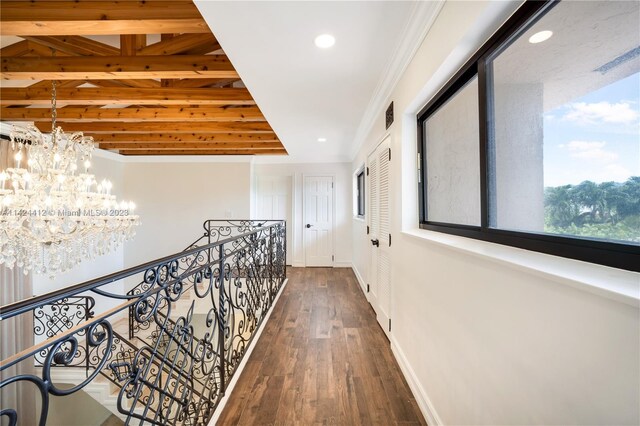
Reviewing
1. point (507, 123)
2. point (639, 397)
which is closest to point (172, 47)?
point (507, 123)

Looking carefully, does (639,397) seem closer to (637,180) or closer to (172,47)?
(637,180)

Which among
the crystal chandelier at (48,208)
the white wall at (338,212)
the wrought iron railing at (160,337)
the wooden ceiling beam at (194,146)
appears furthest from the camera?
the white wall at (338,212)

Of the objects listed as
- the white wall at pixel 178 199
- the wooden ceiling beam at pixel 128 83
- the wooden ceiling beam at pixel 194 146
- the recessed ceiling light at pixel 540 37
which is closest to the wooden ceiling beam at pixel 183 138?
the wooden ceiling beam at pixel 194 146

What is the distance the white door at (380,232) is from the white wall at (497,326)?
0.53 meters

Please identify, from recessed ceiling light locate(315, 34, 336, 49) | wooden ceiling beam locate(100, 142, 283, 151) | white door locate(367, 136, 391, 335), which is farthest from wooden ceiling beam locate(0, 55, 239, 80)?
wooden ceiling beam locate(100, 142, 283, 151)

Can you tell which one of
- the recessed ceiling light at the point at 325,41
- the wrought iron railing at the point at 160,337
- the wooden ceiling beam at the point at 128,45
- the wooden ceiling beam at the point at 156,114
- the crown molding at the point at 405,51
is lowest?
the wrought iron railing at the point at 160,337

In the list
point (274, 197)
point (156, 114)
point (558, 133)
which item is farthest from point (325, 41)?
point (274, 197)

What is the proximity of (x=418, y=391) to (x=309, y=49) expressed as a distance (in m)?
2.34

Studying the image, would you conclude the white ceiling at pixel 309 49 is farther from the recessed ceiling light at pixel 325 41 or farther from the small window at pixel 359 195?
the small window at pixel 359 195

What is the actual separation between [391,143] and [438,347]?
5.33 feet

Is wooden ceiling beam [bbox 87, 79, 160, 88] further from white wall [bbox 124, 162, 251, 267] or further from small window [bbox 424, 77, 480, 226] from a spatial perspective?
small window [bbox 424, 77, 480, 226]

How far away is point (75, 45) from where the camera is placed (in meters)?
2.50

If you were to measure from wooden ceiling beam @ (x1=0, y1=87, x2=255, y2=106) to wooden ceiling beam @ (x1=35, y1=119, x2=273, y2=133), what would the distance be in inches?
40.3

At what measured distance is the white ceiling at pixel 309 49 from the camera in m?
1.46
